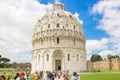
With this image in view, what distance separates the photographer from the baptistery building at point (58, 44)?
58656 mm

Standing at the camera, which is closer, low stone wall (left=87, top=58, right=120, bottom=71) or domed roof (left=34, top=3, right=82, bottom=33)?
domed roof (left=34, top=3, right=82, bottom=33)

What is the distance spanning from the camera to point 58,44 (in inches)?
2336

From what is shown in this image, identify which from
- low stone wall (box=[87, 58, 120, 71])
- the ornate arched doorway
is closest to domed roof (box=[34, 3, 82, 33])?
the ornate arched doorway

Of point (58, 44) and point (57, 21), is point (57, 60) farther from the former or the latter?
point (57, 21)

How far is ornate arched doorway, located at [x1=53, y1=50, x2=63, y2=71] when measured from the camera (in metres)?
58.7

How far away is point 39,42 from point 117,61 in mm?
29762

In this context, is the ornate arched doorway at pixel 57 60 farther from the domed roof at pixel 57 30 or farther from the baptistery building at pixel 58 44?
the domed roof at pixel 57 30

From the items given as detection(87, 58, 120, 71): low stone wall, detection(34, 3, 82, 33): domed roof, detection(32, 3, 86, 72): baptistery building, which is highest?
detection(34, 3, 82, 33): domed roof

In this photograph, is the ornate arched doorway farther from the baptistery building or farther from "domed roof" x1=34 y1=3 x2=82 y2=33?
"domed roof" x1=34 y1=3 x2=82 y2=33

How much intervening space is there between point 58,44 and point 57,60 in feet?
14.2

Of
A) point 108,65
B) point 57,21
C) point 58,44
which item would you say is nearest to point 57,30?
point 57,21

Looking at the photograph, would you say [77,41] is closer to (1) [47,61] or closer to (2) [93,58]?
(1) [47,61]

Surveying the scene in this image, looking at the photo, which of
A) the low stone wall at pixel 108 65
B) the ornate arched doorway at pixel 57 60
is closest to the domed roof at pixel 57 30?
the ornate arched doorway at pixel 57 60

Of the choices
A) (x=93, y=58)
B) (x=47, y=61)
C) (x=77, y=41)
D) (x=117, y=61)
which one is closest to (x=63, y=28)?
(x=77, y=41)
